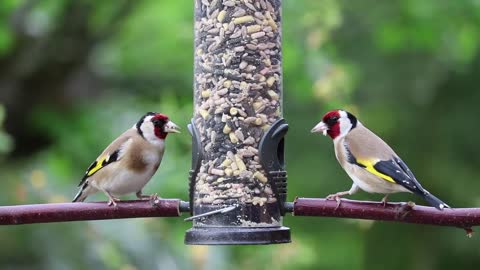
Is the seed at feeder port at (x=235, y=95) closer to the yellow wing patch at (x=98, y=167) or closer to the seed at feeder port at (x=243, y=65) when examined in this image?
the seed at feeder port at (x=243, y=65)

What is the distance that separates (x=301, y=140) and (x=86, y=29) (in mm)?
2870

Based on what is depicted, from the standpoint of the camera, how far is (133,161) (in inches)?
292

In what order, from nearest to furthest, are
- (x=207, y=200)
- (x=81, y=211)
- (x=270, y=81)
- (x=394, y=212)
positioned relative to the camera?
(x=394, y=212)
(x=81, y=211)
(x=207, y=200)
(x=270, y=81)

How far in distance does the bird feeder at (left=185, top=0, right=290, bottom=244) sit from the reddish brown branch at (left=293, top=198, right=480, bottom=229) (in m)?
0.49

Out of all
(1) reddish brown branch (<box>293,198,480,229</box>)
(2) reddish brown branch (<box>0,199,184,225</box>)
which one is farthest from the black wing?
(2) reddish brown branch (<box>0,199,184,225</box>)

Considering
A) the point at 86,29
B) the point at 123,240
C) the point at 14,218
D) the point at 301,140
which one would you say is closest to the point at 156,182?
the point at 123,240

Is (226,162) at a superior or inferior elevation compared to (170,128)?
inferior

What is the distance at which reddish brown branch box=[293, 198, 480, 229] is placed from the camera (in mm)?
6086

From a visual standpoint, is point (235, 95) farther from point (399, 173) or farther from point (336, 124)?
point (399, 173)

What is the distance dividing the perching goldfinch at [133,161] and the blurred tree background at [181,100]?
1.85 metres

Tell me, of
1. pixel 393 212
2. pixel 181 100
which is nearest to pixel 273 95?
pixel 393 212

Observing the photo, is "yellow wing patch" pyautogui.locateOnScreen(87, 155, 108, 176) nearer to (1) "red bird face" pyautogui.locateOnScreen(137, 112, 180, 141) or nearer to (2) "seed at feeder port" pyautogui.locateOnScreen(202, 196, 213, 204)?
(1) "red bird face" pyautogui.locateOnScreen(137, 112, 180, 141)

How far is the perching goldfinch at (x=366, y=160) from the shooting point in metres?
6.78

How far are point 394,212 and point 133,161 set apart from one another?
1934 millimetres
